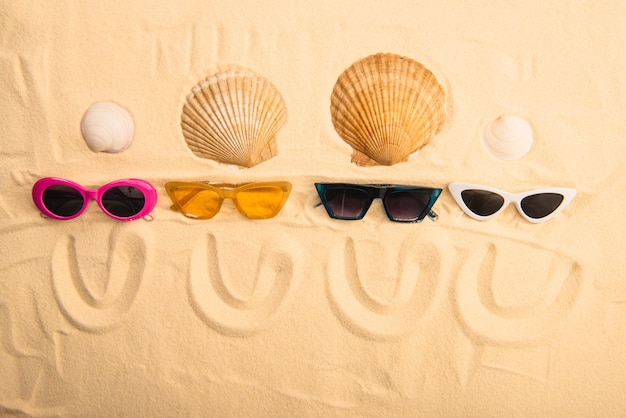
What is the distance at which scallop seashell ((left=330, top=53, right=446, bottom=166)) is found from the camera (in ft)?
5.99

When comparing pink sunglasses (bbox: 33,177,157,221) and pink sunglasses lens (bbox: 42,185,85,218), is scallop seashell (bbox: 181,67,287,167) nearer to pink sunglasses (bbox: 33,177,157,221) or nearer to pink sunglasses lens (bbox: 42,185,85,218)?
pink sunglasses (bbox: 33,177,157,221)

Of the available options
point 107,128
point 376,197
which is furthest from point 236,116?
point 376,197

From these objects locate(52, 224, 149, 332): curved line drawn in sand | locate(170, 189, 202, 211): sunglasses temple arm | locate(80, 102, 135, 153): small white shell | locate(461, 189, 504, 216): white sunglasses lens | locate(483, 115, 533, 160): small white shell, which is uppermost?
locate(483, 115, 533, 160): small white shell

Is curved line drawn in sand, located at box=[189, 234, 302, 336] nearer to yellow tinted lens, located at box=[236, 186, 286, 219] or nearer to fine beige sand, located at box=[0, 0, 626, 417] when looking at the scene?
fine beige sand, located at box=[0, 0, 626, 417]

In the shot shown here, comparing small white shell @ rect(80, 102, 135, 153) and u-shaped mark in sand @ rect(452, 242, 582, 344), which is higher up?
small white shell @ rect(80, 102, 135, 153)

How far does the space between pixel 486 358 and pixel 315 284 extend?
0.67m

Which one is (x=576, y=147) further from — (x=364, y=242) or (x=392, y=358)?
(x=392, y=358)

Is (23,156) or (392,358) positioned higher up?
(23,156)

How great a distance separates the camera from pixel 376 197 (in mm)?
1842

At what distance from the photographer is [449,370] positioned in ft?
6.06

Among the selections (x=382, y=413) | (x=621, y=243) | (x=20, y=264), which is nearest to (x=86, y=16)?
(x=20, y=264)

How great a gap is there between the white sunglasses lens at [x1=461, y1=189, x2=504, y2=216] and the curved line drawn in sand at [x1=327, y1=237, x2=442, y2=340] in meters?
0.20

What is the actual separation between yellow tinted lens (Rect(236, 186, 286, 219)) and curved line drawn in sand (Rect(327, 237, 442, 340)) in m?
0.27

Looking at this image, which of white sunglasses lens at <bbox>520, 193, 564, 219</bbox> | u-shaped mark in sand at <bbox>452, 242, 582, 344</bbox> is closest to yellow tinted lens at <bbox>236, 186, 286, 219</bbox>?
u-shaped mark in sand at <bbox>452, 242, 582, 344</bbox>
